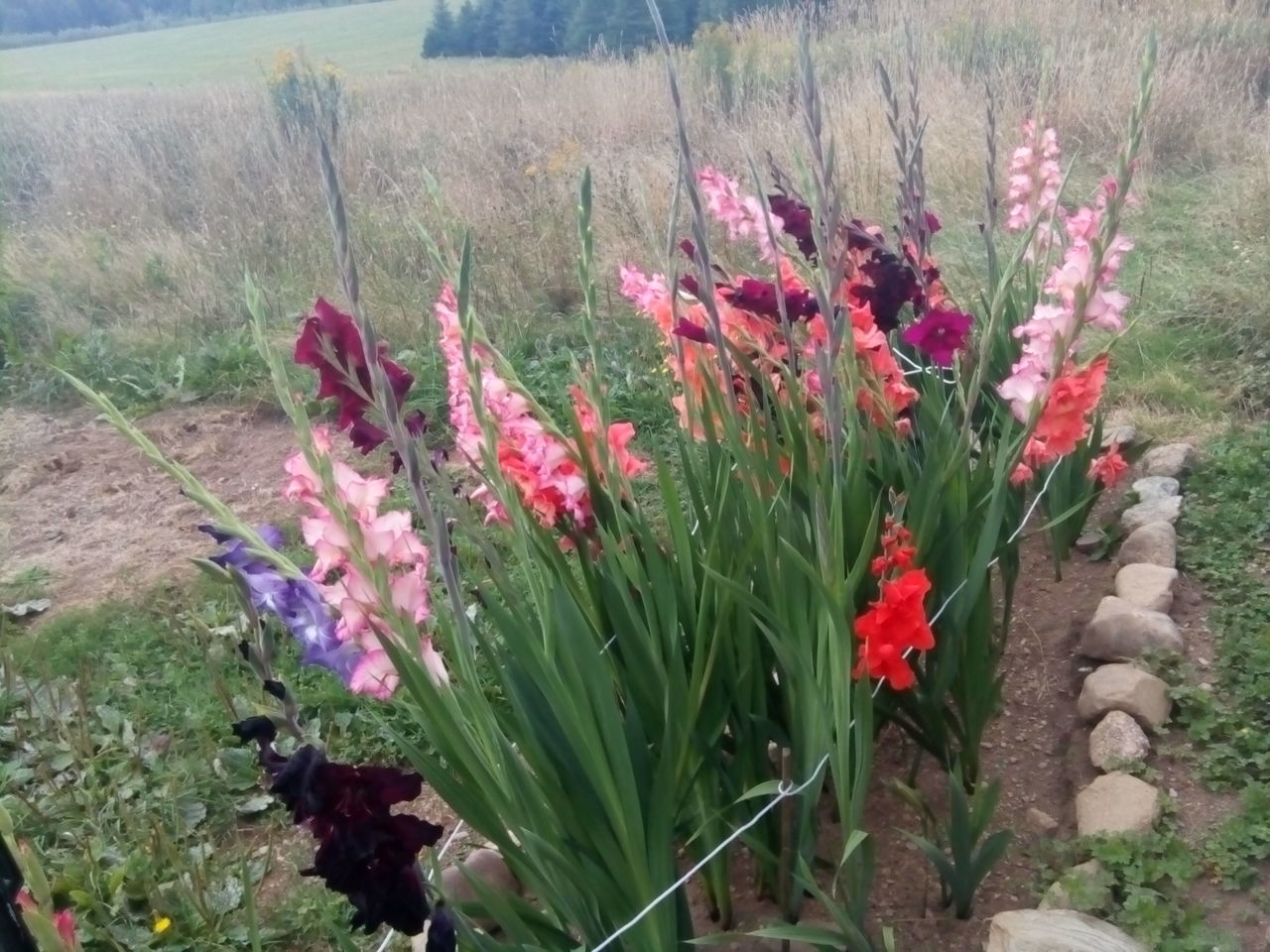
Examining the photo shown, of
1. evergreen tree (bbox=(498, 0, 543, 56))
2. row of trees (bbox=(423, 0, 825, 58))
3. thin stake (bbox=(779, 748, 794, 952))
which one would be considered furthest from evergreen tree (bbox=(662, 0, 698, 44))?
thin stake (bbox=(779, 748, 794, 952))

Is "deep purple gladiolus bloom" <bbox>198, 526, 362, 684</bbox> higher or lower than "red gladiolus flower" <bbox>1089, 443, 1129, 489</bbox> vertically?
higher

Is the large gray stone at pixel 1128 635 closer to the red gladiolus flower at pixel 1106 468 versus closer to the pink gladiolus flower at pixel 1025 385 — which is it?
the red gladiolus flower at pixel 1106 468

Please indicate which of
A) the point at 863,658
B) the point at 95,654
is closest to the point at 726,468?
the point at 863,658

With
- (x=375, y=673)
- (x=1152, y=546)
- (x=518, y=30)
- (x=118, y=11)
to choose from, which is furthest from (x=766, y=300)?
(x=118, y=11)

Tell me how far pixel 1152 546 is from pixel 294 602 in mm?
1966

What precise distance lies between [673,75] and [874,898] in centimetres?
118

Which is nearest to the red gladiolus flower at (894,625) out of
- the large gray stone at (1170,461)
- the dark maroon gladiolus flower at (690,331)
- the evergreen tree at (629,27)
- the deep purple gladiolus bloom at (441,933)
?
the dark maroon gladiolus flower at (690,331)

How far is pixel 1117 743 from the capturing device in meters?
1.82

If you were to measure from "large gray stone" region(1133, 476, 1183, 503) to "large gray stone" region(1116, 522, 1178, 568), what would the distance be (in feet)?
0.61

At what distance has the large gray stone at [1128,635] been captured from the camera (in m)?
2.04

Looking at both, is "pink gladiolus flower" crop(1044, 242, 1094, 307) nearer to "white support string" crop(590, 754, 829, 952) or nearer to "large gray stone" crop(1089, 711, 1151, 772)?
"large gray stone" crop(1089, 711, 1151, 772)

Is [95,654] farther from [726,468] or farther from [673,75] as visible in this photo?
[673,75]

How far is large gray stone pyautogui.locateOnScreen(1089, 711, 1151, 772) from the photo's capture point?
179 cm

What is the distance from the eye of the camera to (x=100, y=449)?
4395 millimetres
